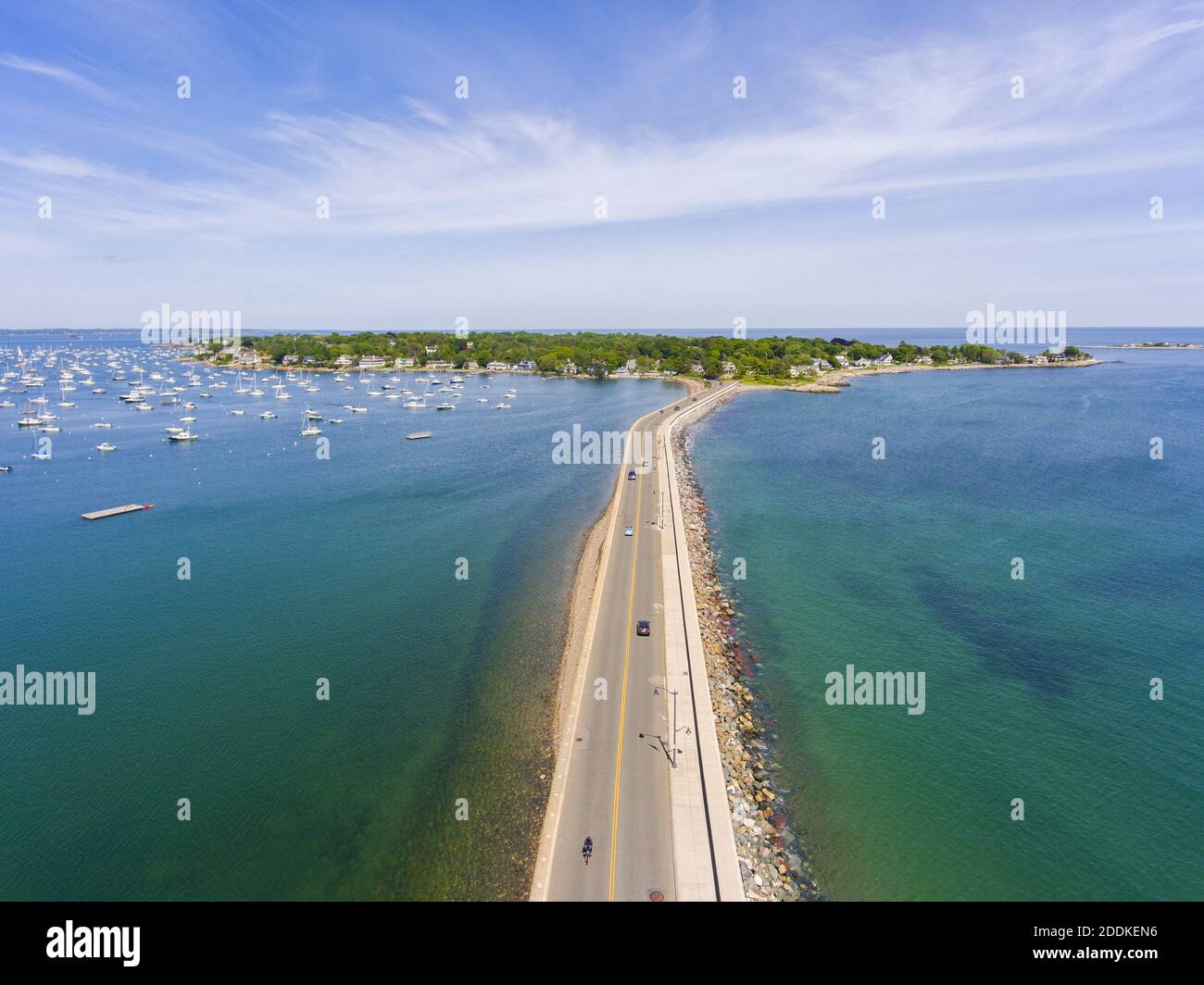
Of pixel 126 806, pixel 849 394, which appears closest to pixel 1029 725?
pixel 126 806

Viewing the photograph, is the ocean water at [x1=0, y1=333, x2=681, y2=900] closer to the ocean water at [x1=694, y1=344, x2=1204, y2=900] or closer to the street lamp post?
the street lamp post

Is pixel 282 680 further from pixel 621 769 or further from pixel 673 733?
pixel 673 733

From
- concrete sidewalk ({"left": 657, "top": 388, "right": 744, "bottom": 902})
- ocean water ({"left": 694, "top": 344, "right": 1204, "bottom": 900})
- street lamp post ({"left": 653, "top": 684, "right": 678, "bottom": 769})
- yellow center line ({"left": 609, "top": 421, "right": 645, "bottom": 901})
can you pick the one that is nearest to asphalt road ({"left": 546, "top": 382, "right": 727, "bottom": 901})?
yellow center line ({"left": 609, "top": 421, "right": 645, "bottom": 901})

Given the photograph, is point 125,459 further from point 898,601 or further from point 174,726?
point 898,601

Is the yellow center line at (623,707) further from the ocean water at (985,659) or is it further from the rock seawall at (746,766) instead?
the ocean water at (985,659)

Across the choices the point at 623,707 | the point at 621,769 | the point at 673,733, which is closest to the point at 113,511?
the point at 623,707

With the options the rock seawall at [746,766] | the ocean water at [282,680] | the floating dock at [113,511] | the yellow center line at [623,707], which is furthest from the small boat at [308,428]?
the rock seawall at [746,766]
